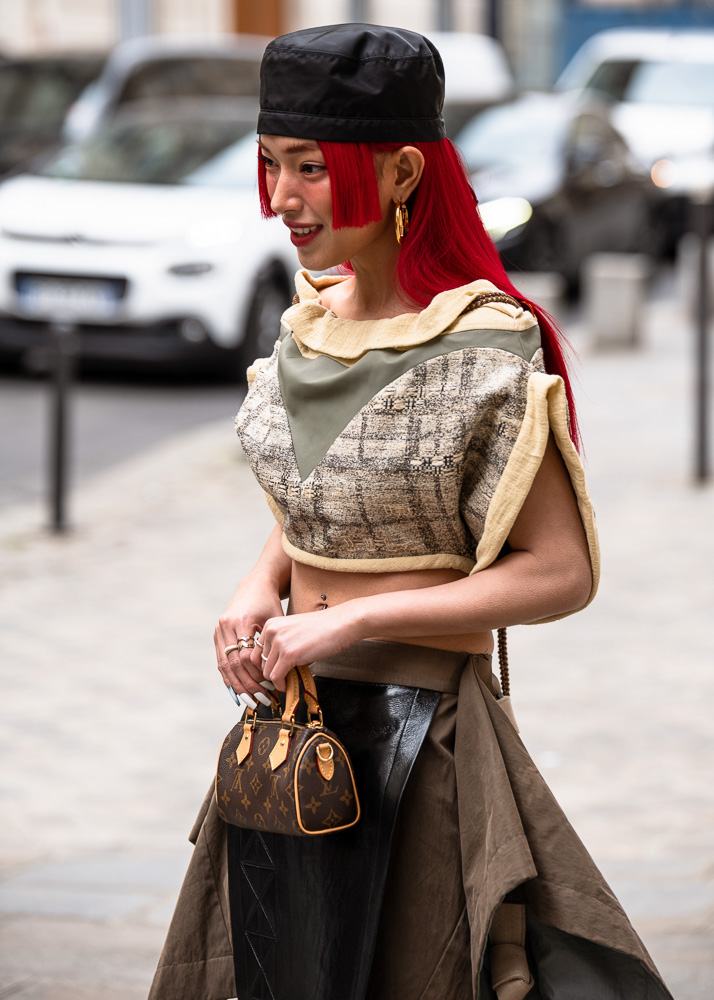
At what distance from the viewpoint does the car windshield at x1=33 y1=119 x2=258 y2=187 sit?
35.1 feet

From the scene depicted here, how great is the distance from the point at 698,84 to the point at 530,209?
583 centimetres

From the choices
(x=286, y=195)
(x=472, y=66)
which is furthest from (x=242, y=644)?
(x=472, y=66)

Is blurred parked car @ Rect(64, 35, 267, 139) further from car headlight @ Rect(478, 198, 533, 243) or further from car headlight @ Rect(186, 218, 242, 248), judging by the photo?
car headlight @ Rect(186, 218, 242, 248)

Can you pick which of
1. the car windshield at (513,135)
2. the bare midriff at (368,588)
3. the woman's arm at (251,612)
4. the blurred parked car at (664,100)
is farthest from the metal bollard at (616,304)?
the bare midriff at (368,588)

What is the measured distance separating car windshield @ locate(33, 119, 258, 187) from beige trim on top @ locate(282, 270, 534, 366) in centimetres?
854

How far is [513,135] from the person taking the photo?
13523 millimetres

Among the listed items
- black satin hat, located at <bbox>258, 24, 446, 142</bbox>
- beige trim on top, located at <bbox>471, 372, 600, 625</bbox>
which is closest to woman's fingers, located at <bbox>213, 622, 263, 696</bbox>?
beige trim on top, located at <bbox>471, 372, 600, 625</bbox>

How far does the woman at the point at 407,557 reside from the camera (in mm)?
1955

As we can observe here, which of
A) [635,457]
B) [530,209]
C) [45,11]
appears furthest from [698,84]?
[635,457]

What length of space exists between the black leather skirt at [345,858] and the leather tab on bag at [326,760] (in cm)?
→ 7

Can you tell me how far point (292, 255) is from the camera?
1035cm

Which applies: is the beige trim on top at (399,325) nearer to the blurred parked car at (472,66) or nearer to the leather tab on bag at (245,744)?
the leather tab on bag at (245,744)

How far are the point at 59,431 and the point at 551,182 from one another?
7168mm

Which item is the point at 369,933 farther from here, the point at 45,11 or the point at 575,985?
the point at 45,11
